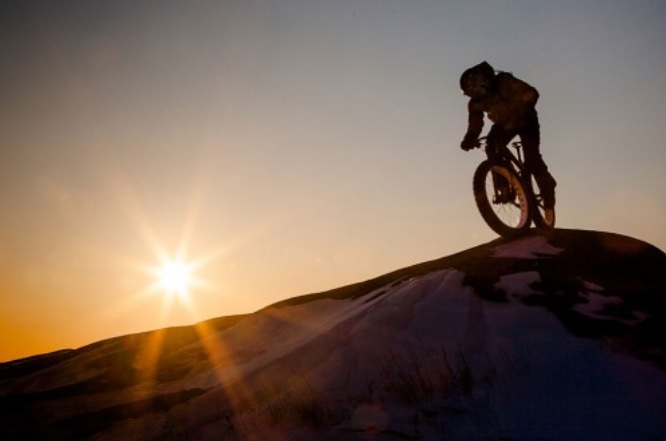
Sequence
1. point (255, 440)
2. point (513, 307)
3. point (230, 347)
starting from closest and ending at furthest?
point (255, 440) → point (513, 307) → point (230, 347)

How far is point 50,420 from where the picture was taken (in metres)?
5.73

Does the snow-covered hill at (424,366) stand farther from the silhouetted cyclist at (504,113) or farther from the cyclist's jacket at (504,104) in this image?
the cyclist's jacket at (504,104)

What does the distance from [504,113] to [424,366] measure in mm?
4574

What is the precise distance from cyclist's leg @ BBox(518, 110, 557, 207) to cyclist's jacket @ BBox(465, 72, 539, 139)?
15 cm

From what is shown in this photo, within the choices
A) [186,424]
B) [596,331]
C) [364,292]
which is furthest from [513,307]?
[186,424]

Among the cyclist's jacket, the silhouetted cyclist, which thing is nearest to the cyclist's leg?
the silhouetted cyclist

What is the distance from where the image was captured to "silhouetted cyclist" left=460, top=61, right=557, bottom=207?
24.8 ft

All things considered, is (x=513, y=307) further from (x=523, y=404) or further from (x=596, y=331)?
(x=523, y=404)

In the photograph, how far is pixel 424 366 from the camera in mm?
4555

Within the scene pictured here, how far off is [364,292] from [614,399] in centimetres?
379

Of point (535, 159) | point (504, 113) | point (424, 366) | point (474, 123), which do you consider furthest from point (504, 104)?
point (424, 366)

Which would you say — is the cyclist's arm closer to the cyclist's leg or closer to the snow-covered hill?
the cyclist's leg

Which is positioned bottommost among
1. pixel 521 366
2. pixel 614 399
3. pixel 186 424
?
pixel 614 399

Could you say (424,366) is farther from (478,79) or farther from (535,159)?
(478,79)
